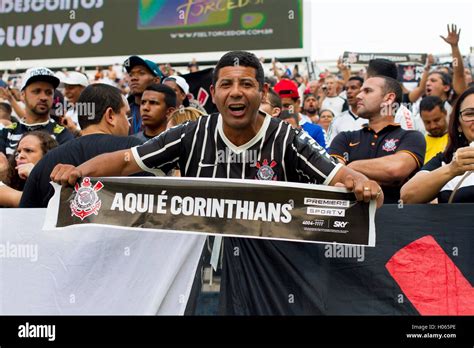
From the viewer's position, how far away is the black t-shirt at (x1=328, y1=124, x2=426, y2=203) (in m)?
5.98

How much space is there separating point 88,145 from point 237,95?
1.23 meters

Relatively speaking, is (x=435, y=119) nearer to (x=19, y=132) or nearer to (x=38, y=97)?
(x=38, y=97)

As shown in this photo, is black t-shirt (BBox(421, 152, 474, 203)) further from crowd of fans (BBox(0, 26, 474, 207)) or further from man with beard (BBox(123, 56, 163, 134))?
man with beard (BBox(123, 56, 163, 134))

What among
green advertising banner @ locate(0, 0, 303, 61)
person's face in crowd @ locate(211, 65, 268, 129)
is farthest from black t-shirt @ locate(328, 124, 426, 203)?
green advertising banner @ locate(0, 0, 303, 61)

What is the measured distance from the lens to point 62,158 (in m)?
5.42

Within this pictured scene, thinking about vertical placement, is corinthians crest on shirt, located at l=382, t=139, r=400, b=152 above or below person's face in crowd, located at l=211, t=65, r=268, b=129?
below

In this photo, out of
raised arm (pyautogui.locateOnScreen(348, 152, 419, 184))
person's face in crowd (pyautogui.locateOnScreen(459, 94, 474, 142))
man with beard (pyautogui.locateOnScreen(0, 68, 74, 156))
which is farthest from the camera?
man with beard (pyautogui.locateOnScreen(0, 68, 74, 156))

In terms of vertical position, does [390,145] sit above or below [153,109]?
below

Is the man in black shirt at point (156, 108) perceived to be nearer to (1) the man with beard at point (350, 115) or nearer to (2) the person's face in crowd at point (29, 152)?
(2) the person's face in crowd at point (29, 152)

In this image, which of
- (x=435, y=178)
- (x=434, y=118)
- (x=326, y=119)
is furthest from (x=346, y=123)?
(x=435, y=178)

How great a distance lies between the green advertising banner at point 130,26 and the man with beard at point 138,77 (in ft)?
60.7

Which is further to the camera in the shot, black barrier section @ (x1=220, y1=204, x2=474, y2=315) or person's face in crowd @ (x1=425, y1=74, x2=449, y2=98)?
person's face in crowd @ (x1=425, y1=74, x2=449, y2=98)

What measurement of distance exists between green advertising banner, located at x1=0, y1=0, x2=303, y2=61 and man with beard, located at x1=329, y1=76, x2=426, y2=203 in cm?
2028
